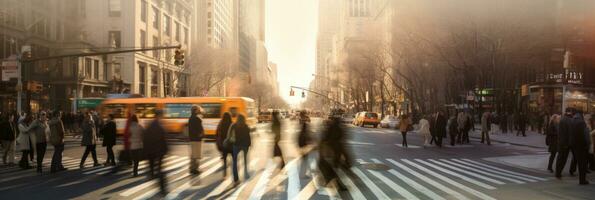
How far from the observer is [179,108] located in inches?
1252

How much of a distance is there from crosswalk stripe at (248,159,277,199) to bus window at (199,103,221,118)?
15.3 metres

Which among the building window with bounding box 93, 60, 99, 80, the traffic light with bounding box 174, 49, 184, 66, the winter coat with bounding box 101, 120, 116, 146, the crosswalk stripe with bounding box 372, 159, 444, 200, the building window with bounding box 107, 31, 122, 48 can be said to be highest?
the building window with bounding box 107, 31, 122, 48

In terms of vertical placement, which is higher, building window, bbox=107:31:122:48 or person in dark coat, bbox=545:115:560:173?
building window, bbox=107:31:122:48

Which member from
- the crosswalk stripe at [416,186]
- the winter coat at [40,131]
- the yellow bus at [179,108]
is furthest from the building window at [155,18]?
the crosswalk stripe at [416,186]

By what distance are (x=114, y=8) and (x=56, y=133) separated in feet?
173

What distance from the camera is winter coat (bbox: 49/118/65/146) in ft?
45.4

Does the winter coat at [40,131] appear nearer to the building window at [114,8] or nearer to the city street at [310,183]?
the city street at [310,183]

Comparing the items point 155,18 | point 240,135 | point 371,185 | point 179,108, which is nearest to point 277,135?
point 240,135

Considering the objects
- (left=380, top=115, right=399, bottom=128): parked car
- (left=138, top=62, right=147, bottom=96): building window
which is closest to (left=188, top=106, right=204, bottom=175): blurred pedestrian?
(left=380, top=115, right=399, bottom=128): parked car

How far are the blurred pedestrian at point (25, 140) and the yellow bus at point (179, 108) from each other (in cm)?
1571

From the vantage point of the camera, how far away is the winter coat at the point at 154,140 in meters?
10.4

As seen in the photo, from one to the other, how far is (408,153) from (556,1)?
31250 mm

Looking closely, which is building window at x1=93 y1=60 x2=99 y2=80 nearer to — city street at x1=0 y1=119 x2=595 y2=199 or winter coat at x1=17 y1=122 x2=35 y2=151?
city street at x1=0 y1=119 x2=595 y2=199

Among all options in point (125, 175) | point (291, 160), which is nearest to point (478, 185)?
point (291, 160)
